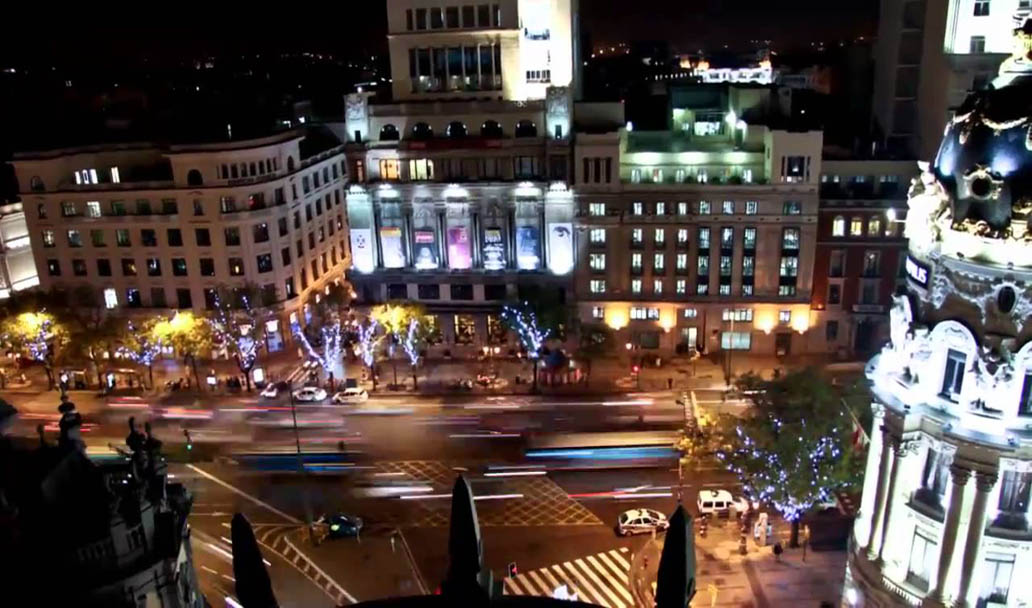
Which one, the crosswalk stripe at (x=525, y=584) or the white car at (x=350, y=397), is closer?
the crosswalk stripe at (x=525, y=584)

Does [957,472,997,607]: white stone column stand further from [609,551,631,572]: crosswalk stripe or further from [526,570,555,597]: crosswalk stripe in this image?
[526,570,555,597]: crosswalk stripe

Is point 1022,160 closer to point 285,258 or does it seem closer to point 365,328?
point 365,328

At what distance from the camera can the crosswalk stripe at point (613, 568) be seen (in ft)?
183

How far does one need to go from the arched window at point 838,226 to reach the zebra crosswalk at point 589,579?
47086 millimetres

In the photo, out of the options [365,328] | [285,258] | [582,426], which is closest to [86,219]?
[285,258]

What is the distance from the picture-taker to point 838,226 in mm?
88438

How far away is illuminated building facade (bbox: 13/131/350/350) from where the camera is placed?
9412 centimetres

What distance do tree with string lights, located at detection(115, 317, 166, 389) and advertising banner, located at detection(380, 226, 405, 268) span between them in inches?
1032

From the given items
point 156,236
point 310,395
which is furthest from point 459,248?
point 156,236

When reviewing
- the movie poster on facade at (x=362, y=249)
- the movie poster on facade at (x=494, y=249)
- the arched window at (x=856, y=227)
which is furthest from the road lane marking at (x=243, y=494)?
the arched window at (x=856, y=227)

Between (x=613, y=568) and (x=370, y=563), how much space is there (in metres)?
16.7

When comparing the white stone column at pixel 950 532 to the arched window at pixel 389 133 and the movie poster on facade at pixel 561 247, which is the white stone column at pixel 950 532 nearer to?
the movie poster on facade at pixel 561 247

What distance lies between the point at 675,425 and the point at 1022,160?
44.8m

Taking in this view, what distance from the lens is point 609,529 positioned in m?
61.0
